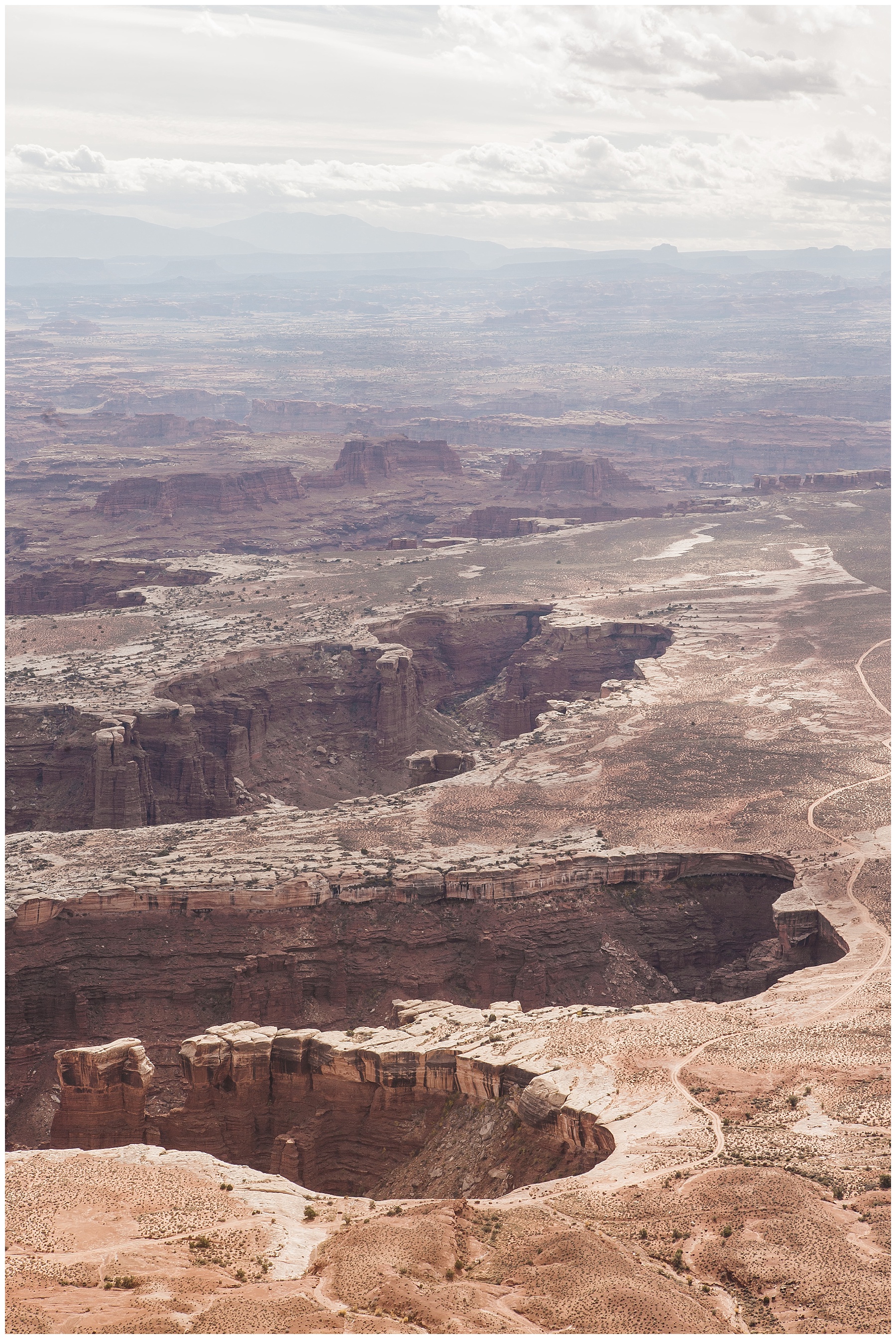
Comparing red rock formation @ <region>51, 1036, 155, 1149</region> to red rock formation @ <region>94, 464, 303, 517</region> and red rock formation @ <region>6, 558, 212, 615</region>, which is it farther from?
red rock formation @ <region>94, 464, 303, 517</region>

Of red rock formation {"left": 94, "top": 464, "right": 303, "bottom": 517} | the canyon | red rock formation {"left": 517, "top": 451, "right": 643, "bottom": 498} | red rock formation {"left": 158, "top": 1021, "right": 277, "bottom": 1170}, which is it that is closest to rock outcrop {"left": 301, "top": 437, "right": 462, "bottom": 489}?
red rock formation {"left": 94, "top": 464, "right": 303, "bottom": 517}

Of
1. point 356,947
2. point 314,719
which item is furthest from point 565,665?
point 356,947

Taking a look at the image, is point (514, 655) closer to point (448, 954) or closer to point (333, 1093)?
point (448, 954)

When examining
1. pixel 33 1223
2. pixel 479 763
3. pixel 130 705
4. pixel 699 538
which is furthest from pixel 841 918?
pixel 699 538

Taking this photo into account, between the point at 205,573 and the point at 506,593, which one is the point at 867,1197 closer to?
the point at 506,593

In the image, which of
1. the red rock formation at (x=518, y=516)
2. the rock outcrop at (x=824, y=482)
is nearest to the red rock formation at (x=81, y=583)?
the red rock formation at (x=518, y=516)

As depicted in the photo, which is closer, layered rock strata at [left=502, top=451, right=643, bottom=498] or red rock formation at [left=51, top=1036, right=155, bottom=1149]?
red rock formation at [left=51, top=1036, right=155, bottom=1149]

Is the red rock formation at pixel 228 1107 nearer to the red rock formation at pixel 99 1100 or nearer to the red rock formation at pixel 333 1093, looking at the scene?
the red rock formation at pixel 333 1093
